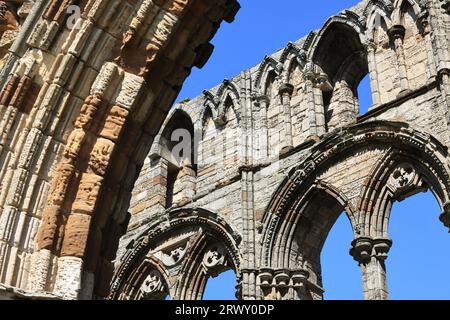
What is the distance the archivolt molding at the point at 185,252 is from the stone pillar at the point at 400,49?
3.64 m

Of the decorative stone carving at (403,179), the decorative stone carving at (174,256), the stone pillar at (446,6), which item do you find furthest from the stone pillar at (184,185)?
the stone pillar at (446,6)

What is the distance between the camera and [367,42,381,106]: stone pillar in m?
13.8

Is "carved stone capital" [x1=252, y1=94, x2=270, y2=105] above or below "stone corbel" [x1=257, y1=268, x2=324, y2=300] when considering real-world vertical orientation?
above

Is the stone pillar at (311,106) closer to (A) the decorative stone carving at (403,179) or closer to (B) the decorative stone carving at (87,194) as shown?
(A) the decorative stone carving at (403,179)

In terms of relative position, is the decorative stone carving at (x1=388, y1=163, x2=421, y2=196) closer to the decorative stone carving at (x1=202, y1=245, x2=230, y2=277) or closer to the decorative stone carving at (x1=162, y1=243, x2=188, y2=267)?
the decorative stone carving at (x1=202, y1=245, x2=230, y2=277)

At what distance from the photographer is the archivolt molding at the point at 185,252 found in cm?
1482

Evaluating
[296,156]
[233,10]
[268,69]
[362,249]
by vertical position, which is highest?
[268,69]

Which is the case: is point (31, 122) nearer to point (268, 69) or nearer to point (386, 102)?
point (386, 102)

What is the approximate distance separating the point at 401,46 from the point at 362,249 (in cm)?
353

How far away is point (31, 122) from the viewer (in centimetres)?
472

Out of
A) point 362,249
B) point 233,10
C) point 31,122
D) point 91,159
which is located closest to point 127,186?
point 91,159

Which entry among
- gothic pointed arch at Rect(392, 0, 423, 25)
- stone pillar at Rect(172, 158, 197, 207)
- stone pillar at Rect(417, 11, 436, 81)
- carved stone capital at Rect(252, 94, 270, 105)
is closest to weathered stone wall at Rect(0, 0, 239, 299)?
stone pillar at Rect(417, 11, 436, 81)

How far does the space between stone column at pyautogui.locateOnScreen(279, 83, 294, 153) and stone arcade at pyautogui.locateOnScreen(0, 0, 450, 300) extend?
0.13ft

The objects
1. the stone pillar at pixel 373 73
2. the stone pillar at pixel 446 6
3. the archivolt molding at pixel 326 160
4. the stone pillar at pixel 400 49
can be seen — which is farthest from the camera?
the stone pillar at pixel 373 73
